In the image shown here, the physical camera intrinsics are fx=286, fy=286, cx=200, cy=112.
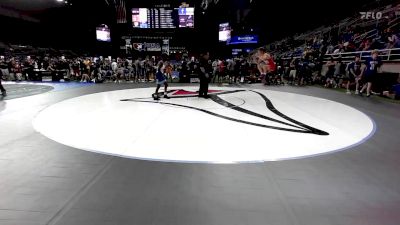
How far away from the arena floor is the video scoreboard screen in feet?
63.8

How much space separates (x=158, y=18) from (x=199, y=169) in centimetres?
2330

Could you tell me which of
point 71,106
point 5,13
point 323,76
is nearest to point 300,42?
point 323,76

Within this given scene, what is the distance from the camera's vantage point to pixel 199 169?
3.43 m

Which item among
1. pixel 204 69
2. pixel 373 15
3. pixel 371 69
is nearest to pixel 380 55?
pixel 371 69

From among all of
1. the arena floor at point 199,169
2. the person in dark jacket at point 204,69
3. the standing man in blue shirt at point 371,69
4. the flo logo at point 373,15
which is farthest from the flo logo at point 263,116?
the flo logo at point 373,15

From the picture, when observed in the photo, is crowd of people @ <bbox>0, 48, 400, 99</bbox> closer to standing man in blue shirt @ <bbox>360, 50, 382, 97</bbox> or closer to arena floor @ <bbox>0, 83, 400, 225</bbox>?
standing man in blue shirt @ <bbox>360, 50, 382, 97</bbox>

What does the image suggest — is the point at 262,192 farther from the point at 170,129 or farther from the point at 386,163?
the point at 170,129

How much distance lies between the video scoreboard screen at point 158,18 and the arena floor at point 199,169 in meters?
19.4

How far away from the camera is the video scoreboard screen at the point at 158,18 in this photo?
80.0 feet

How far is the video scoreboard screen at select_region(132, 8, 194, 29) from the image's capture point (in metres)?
24.4

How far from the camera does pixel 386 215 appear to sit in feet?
7.98

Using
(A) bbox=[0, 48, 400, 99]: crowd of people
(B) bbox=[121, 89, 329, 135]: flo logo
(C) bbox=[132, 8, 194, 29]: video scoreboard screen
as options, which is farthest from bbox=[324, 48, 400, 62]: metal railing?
(C) bbox=[132, 8, 194, 29]: video scoreboard screen

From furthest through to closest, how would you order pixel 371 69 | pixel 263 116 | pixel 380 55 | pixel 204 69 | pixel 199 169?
pixel 380 55 < pixel 371 69 < pixel 204 69 < pixel 263 116 < pixel 199 169

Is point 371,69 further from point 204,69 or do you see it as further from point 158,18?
point 158,18
